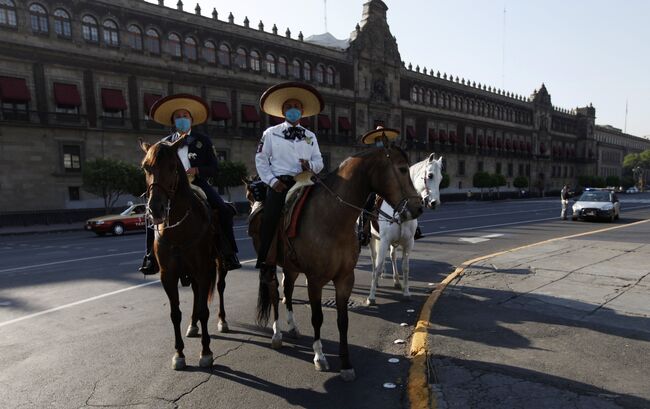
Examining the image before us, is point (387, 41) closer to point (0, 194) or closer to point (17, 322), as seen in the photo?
point (0, 194)

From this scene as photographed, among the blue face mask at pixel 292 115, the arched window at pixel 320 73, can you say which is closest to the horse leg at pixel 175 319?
the blue face mask at pixel 292 115

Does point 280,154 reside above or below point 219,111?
below

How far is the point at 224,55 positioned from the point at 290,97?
39.0 m

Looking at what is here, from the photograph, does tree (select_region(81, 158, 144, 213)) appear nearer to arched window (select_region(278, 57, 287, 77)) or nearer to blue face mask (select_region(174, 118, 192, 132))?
arched window (select_region(278, 57, 287, 77))

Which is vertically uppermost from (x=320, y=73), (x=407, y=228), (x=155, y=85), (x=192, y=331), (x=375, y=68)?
(x=375, y=68)

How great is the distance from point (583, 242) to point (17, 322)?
1446cm

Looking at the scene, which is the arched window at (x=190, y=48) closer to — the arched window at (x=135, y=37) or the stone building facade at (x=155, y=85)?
the stone building facade at (x=155, y=85)

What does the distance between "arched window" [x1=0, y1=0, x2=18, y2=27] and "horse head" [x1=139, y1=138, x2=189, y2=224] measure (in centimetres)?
3463

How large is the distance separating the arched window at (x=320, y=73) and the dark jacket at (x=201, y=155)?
1800 inches

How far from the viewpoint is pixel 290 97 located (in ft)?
17.3

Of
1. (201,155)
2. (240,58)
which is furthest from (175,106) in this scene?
(240,58)

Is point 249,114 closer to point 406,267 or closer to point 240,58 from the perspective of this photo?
point 240,58

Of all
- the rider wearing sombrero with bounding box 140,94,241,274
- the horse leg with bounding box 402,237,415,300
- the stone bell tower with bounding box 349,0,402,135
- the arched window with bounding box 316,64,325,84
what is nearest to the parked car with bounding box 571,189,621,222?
the horse leg with bounding box 402,237,415,300

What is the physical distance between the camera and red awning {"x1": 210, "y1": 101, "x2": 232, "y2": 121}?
129 ft
